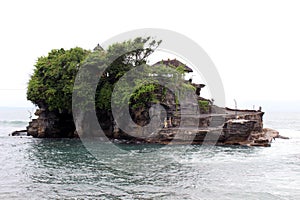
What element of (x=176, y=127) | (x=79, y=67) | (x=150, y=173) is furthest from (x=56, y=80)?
(x=150, y=173)

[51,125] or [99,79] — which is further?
[51,125]

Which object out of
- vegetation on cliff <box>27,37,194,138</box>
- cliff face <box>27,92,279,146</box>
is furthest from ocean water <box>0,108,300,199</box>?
vegetation on cliff <box>27,37,194,138</box>

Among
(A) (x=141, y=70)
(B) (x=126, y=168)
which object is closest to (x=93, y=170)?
(B) (x=126, y=168)

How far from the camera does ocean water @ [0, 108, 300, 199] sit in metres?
19.7

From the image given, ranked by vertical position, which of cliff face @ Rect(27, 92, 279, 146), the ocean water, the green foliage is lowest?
the ocean water

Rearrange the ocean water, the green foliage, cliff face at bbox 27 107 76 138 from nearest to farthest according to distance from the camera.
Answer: the ocean water → the green foliage → cliff face at bbox 27 107 76 138

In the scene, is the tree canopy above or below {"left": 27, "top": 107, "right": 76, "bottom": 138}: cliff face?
above

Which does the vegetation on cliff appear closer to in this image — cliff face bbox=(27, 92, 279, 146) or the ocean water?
cliff face bbox=(27, 92, 279, 146)

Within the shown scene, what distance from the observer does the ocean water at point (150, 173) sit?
19656 millimetres

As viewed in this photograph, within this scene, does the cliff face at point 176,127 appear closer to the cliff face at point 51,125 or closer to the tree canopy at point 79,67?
the cliff face at point 51,125

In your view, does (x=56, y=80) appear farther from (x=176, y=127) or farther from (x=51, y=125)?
(x=176, y=127)

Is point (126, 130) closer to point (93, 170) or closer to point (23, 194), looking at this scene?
point (93, 170)

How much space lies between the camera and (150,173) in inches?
966

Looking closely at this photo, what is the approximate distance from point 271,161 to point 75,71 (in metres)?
25.6
